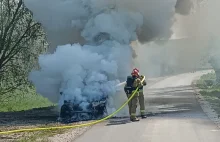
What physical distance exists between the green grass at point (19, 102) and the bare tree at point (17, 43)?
0.94 meters

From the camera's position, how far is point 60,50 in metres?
17.8

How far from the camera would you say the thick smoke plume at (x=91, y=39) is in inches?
683

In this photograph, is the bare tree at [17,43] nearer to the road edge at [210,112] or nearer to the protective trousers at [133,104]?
the road edge at [210,112]

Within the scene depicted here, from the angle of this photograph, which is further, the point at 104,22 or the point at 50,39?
the point at 50,39

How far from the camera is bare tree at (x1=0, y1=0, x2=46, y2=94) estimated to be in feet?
78.2

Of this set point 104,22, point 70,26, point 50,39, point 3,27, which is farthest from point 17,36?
point 104,22

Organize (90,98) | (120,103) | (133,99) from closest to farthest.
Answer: (133,99) < (90,98) < (120,103)

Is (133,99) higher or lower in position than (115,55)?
lower

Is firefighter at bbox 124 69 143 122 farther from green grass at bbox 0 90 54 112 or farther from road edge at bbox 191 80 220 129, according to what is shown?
green grass at bbox 0 90 54 112

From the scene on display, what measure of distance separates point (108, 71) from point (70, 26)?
3.46 metres

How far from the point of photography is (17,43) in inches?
942

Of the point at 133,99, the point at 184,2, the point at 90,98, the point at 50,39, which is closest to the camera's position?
the point at 133,99

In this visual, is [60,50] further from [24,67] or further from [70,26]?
[24,67]

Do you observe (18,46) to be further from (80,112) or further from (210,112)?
(210,112)
